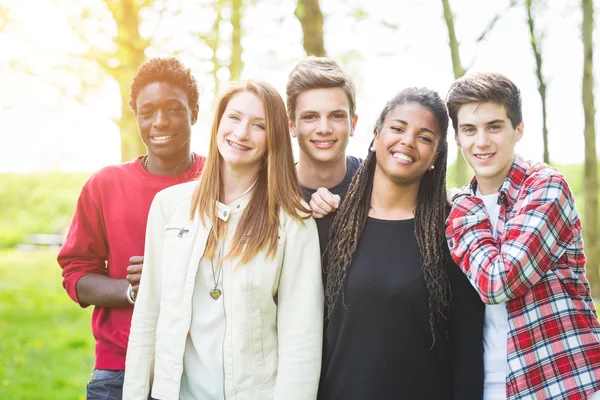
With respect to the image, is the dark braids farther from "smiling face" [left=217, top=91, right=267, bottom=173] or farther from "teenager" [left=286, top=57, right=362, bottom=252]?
"smiling face" [left=217, top=91, right=267, bottom=173]

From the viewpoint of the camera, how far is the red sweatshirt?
10.2ft

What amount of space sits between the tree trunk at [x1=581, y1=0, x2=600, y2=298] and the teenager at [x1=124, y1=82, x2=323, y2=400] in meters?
8.41

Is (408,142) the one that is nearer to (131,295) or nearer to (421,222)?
(421,222)

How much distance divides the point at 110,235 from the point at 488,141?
1.85 metres

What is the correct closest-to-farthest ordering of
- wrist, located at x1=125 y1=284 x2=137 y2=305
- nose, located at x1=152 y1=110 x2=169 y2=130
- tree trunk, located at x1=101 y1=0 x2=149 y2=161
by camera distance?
wrist, located at x1=125 y1=284 x2=137 y2=305, nose, located at x1=152 y1=110 x2=169 y2=130, tree trunk, located at x1=101 y1=0 x2=149 y2=161

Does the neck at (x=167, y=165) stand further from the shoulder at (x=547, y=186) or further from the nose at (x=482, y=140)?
the shoulder at (x=547, y=186)

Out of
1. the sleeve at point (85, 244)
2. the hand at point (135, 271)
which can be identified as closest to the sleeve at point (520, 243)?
the hand at point (135, 271)

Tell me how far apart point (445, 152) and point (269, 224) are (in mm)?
915

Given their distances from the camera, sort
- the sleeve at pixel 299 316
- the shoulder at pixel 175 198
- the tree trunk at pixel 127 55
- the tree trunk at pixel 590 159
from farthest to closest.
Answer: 1. the tree trunk at pixel 590 159
2. the tree trunk at pixel 127 55
3. the shoulder at pixel 175 198
4. the sleeve at pixel 299 316

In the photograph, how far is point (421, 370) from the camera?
8.75ft

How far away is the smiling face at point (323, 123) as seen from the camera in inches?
131

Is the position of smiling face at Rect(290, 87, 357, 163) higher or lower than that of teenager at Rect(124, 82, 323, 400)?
higher

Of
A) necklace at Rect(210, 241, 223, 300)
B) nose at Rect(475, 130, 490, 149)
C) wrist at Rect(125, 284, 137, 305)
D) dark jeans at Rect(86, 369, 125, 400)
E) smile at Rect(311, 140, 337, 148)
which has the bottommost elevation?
dark jeans at Rect(86, 369, 125, 400)

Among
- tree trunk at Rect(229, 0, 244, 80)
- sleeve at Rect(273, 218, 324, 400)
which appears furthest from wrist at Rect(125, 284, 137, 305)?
tree trunk at Rect(229, 0, 244, 80)
